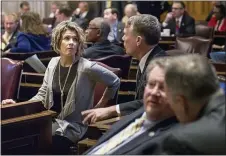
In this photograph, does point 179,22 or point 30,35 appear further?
point 179,22

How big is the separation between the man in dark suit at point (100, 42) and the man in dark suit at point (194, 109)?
322 centimetres

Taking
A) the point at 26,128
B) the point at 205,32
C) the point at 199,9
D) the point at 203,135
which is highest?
the point at 203,135

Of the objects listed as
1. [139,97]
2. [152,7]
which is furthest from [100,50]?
[152,7]

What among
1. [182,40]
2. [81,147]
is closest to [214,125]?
[81,147]

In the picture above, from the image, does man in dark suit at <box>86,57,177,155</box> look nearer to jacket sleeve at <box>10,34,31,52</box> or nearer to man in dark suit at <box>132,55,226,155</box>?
man in dark suit at <box>132,55,226,155</box>

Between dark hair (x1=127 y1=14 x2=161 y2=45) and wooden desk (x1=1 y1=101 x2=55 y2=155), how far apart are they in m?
0.66

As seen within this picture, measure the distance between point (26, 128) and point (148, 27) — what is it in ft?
2.78

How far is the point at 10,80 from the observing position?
3.50m

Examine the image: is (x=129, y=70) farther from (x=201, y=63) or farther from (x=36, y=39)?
(x=201, y=63)

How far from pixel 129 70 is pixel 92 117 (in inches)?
79.1

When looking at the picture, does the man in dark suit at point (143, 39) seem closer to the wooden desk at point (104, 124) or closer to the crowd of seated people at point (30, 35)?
the wooden desk at point (104, 124)

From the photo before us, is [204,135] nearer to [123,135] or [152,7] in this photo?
[123,135]

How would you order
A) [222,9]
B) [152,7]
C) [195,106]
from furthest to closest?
[152,7] < [222,9] < [195,106]

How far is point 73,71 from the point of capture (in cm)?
321
